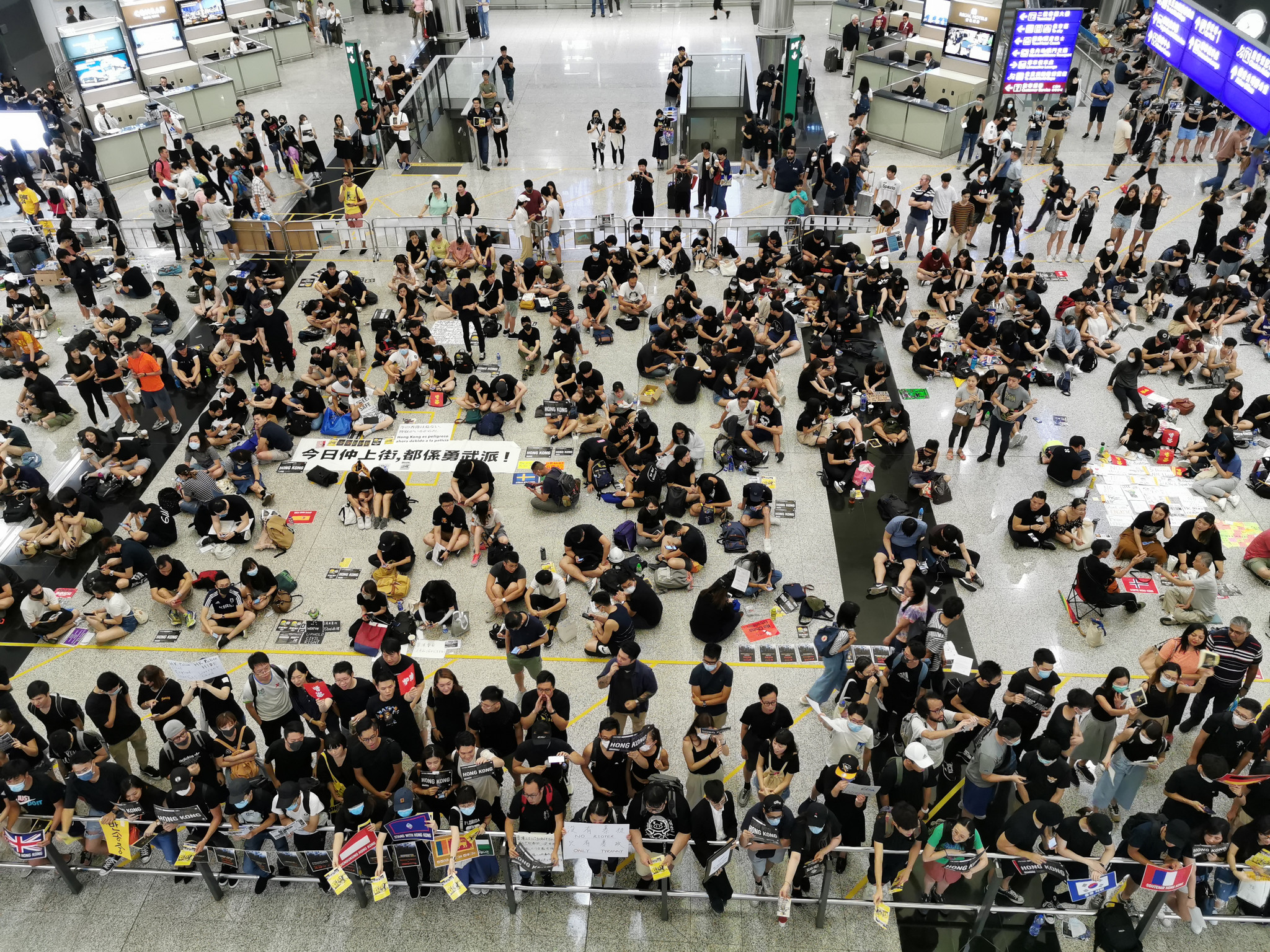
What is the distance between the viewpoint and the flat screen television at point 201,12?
30750 mm

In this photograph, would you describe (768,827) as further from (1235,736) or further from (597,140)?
(597,140)

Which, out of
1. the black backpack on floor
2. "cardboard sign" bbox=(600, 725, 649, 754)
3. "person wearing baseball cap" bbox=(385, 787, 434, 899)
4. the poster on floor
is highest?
"cardboard sign" bbox=(600, 725, 649, 754)

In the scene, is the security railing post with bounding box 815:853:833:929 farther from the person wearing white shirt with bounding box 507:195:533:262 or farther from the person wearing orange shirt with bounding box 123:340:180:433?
the person wearing white shirt with bounding box 507:195:533:262

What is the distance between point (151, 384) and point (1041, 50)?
21.6m

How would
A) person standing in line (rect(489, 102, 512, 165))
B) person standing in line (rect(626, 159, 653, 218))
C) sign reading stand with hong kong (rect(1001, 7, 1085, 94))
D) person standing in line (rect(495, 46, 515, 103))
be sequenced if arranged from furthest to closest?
1. person standing in line (rect(495, 46, 515, 103))
2. person standing in line (rect(489, 102, 512, 165))
3. sign reading stand with hong kong (rect(1001, 7, 1085, 94))
4. person standing in line (rect(626, 159, 653, 218))

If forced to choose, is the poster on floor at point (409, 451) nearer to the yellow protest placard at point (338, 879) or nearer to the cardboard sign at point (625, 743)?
the cardboard sign at point (625, 743)

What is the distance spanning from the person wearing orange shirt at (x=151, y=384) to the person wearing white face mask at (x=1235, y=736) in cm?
1526

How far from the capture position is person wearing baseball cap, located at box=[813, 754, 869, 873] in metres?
8.23

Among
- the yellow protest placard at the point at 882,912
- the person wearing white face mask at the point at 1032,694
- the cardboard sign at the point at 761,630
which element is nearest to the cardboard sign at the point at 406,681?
the cardboard sign at the point at 761,630

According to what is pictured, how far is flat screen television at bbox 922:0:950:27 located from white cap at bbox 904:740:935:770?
25.3 meters

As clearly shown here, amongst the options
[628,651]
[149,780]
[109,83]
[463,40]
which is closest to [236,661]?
[149,780]

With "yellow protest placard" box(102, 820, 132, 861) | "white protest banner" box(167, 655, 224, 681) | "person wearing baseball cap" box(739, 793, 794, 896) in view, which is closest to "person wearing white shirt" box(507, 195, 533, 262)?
"white protest banner" box(167, 655, 224, 681)

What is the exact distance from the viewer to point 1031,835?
26.2 feet

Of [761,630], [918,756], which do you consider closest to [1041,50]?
[761,630]
